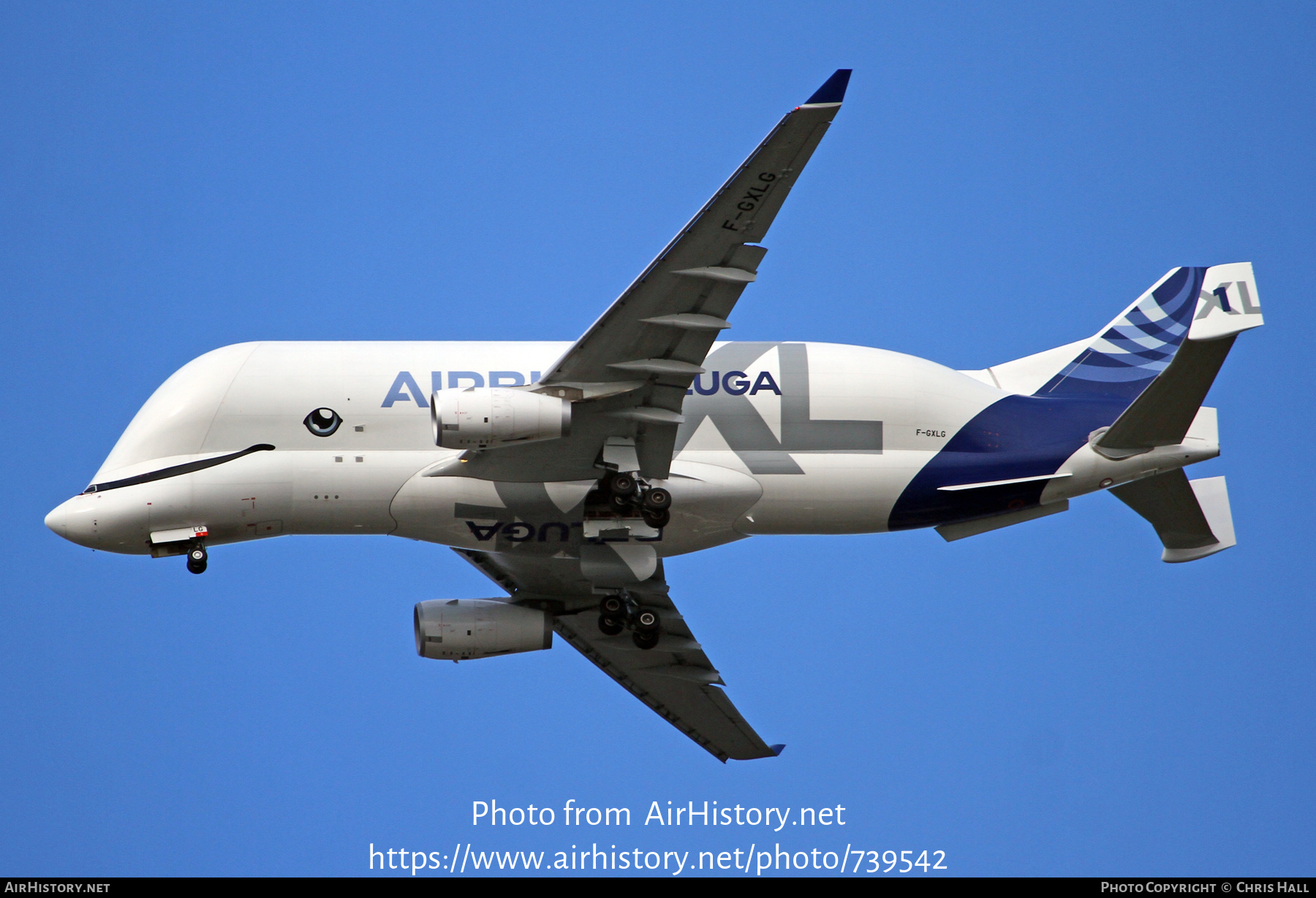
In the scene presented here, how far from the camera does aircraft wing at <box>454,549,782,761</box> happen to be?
39.8 metres

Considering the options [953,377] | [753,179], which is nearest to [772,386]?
[953,377]

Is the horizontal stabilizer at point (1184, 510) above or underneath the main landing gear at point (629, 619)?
above

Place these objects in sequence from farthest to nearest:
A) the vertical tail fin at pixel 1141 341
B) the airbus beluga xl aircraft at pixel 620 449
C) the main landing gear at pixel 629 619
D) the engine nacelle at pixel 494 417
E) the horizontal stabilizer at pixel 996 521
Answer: the vertical tail fin at pixel 1141 341, the horizontal stabilizer at pixel 996 521, the main landing gear at pixel 629 619, the airbus beluga xl aircraft at pixel 620 449, the engine nacelle at pixel 494 417

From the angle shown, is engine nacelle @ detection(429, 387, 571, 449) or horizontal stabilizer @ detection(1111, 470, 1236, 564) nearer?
engine nacelle @ detection(429, 387, 571, 449)

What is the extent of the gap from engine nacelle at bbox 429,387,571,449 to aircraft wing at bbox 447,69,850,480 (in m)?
0.52

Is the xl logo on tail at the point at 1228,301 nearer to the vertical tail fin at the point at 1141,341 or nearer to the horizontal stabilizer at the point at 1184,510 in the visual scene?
the vertical tail fin at the point at 1141,341

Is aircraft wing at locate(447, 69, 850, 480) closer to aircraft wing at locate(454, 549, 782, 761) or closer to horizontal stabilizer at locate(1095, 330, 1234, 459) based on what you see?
aircraft wing at locate(454, 549, 782, 761)

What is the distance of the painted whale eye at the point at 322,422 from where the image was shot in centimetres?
3450

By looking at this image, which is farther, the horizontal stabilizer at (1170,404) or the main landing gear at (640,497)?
the horizontal stabilizer at (1170,404)

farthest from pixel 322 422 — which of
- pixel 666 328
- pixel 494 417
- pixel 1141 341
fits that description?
pixel 1141 341

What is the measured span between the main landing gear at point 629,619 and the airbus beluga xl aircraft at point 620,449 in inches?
2.9

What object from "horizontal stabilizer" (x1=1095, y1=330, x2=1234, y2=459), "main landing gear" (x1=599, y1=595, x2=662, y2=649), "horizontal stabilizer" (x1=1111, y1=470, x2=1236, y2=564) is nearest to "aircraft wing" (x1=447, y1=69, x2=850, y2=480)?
"main landing gear" (x1=599, y1=595, x2=662, y2=649)

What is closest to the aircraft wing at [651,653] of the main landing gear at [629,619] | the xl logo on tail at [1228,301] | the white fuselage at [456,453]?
the main landing gear at [629,619]

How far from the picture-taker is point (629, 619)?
36.8 m
